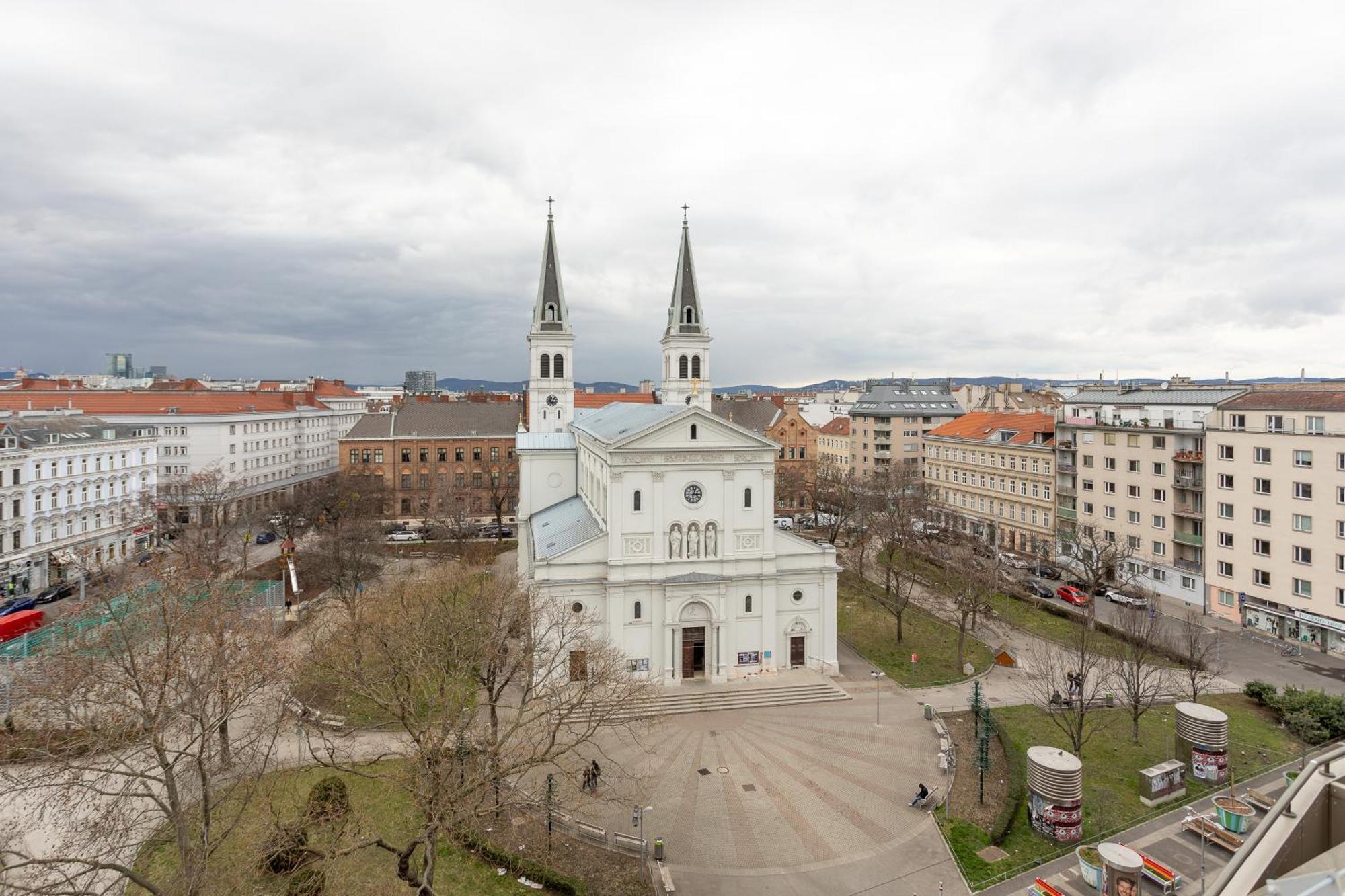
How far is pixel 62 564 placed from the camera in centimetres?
4875

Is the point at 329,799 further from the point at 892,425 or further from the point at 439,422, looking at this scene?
the point at 892,425

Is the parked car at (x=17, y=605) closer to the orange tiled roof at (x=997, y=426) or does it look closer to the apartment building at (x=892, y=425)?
the orange tiled roof at (x=997, y=426)

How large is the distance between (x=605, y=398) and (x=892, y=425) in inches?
1678

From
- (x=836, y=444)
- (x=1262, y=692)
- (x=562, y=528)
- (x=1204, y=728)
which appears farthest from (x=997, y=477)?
(x=562, y=528)

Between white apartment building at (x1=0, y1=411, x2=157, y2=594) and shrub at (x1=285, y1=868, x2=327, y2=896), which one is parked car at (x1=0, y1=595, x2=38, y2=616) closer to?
white apartment building at (x1=0, y1=411, x2=157, y2=594)

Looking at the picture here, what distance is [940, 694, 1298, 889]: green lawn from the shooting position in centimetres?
2116

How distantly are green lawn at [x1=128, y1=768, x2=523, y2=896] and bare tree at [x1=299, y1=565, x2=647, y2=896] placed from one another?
54cm

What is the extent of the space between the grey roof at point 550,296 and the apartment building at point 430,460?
25465 millimetres

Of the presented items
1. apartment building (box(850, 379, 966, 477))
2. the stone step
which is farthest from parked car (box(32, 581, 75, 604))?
apartment building (box(850, 379, 966, 477))

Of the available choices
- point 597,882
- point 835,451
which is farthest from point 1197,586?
point 835,451

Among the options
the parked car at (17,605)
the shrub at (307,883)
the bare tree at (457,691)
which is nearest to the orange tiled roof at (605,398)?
the parked car at (17,605)

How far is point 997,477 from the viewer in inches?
2501

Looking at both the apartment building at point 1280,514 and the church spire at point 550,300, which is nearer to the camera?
the apartment building at point 1280,514

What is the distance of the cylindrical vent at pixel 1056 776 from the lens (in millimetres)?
21469
